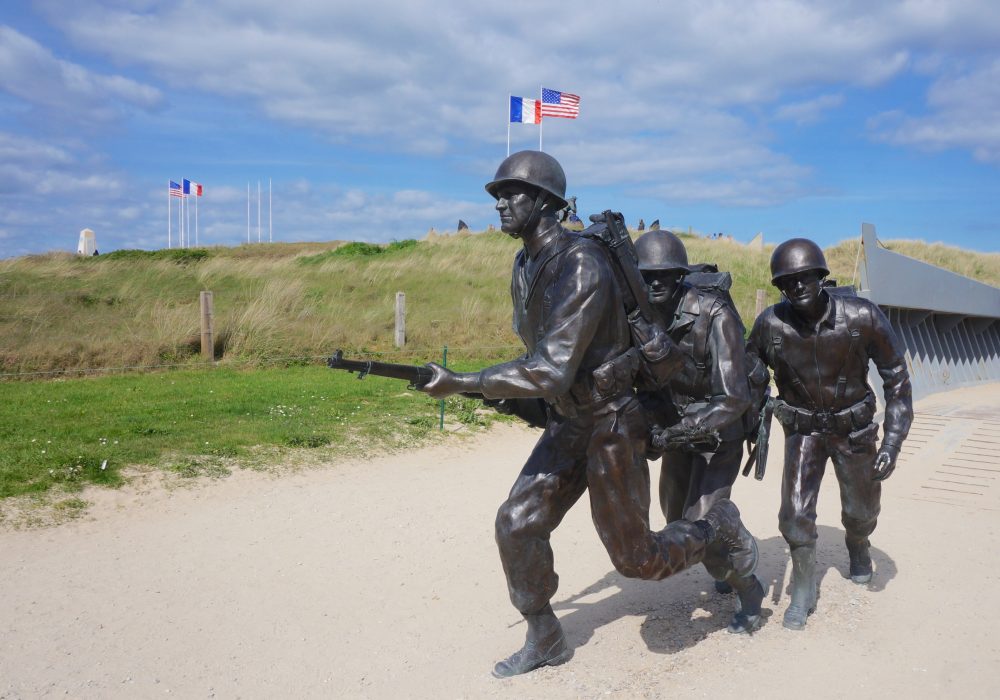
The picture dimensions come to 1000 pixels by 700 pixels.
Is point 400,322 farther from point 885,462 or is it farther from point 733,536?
point 733,536

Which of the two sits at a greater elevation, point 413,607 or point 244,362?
point 244,362

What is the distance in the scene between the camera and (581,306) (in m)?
3.49

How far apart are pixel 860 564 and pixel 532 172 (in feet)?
11.1

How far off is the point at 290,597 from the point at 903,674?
3378 millimetres

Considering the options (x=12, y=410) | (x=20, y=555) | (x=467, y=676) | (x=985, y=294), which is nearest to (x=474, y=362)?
(x=12, y=410)

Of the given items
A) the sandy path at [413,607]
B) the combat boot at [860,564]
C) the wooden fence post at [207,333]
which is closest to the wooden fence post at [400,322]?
the wooden fence post at [207,333]

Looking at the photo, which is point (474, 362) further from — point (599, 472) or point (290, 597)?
point (599, 472)

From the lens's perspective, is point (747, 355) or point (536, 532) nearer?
point (536, 532)

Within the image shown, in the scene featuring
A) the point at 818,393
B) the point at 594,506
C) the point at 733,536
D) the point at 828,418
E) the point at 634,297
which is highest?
the point at 634,297

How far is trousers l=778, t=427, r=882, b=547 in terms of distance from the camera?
4672 mm

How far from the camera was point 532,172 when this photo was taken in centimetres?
368

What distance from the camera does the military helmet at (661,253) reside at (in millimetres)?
4438

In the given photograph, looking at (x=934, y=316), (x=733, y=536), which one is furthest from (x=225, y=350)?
(x=934, y=316)

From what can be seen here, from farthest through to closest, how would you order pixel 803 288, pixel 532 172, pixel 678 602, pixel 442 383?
pixel 678 602
pixel 803 288
pixel 532 172
pixel 442 383
